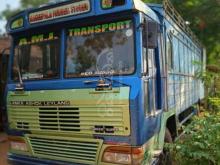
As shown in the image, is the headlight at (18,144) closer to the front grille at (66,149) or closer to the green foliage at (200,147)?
the front grille at (66,149)

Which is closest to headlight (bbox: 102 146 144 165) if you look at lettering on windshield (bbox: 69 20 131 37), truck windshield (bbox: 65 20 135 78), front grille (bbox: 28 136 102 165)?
front grille (bbox: 28 136 102 165)

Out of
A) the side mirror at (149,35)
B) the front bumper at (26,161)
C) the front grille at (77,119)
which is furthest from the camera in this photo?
the front bumper at (26,161)

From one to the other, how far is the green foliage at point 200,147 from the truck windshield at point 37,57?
1906 millimetres

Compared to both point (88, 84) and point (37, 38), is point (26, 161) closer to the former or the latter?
point (88, 84)

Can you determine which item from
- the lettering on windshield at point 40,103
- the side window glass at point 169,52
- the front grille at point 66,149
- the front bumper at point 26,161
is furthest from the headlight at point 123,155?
the side window glass at point 169,52

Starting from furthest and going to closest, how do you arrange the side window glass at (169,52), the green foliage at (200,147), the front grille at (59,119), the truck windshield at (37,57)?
the side window glass at (169,52) → the truck windshield at (37,57) → the front grille at (59,119) → the green foliage at (200,147)

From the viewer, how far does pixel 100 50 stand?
5.10 meters

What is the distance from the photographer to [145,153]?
4.68 m

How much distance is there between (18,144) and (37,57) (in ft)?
4.26

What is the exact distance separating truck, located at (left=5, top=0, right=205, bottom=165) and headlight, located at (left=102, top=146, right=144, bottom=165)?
12 mm

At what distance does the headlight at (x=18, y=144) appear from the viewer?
561 cm

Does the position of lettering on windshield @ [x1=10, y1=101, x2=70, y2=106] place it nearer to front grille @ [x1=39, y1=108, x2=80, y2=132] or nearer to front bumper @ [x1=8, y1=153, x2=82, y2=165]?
front grille @ [x1=39, y1=108, x2=80, y2=132]

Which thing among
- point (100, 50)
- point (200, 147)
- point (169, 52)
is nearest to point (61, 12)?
point (100, 50)

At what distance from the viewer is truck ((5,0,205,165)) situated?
15.6ft
